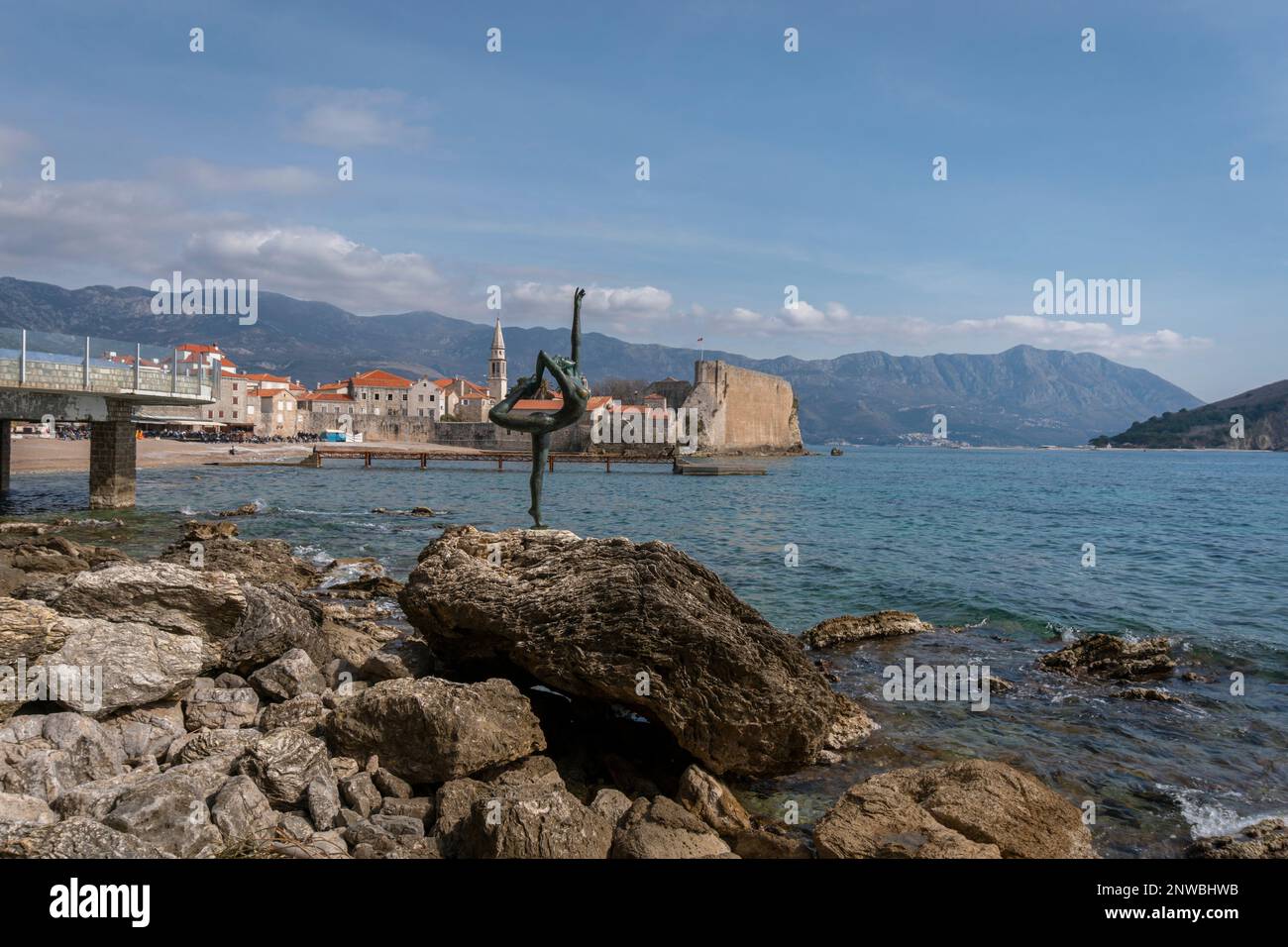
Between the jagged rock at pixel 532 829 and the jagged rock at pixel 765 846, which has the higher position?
the jagged rock at pixel 532 829

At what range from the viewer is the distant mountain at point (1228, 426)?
171750mm

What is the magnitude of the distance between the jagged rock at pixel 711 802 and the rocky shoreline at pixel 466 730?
0.9 inches

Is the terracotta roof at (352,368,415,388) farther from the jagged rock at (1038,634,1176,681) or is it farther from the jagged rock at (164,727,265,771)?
the jagged rock at (164,727,265,771)

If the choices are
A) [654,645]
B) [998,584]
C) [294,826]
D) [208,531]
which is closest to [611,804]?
[654,645]

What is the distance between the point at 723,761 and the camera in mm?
6195

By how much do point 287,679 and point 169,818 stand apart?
2.91 meters

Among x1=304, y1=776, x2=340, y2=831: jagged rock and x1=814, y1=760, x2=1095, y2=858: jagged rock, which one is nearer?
x1=304, y1=776, x2=340, y2=831: jagged rock

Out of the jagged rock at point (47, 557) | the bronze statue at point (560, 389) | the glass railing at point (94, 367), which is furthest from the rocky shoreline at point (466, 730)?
the glass railing at point (94, 367)

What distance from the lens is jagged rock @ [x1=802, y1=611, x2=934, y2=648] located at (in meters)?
11.3

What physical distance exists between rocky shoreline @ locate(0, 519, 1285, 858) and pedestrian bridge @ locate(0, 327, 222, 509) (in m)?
15.9

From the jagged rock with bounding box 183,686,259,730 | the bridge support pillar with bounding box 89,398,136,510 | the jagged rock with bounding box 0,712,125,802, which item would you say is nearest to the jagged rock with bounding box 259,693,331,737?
the jagged rock with bounding box 183,686,259,730

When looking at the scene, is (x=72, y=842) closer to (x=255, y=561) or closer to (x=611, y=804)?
(x=611, y=804)

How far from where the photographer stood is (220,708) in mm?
6547

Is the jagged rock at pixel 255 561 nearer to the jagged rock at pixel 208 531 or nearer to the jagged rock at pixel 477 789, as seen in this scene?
the jagged rock at pixel 208 531
